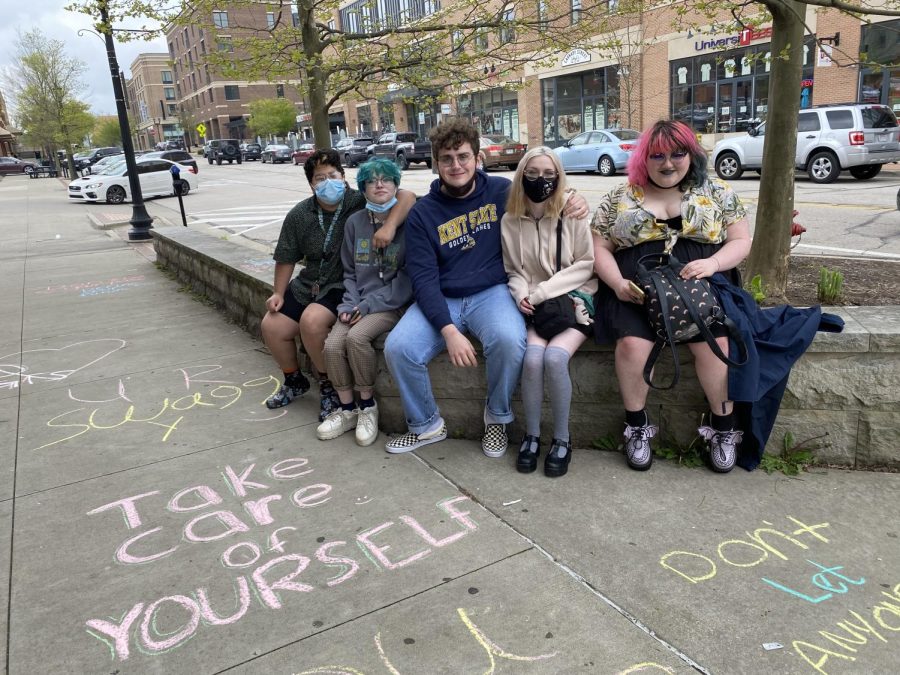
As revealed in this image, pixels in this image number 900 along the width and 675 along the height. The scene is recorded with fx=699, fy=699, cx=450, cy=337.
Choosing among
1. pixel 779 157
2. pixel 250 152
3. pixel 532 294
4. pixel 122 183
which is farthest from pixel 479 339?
pixel 250 152

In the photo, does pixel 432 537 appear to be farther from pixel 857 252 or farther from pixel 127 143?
pixel 127 143

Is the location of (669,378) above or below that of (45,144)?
below

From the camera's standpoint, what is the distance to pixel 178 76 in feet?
336

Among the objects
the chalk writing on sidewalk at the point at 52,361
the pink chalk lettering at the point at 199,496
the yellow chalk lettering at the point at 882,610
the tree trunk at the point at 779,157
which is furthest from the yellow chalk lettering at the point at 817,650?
the chalk writing on sidewalk at the point at 52,361

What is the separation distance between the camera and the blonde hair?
351cm

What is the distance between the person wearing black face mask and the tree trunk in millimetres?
1933

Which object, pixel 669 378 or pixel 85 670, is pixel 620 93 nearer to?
pixel 669 378

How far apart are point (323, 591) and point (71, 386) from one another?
11.1ft

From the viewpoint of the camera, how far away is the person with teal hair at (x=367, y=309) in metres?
3.87

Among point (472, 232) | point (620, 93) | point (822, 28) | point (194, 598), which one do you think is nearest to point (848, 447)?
point (472, 232)

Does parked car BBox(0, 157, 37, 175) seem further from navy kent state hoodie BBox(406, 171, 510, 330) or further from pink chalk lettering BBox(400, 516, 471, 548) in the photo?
pink chalk lettering BBox(400, 516, 471, 548)

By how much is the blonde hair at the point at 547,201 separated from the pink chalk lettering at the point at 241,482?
188cm

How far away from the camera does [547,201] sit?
354 cm

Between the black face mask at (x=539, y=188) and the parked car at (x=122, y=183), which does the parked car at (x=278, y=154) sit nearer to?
the parked car at (x=122, y=183)
